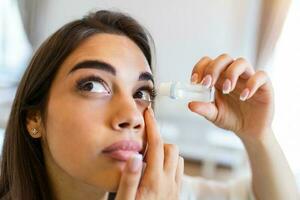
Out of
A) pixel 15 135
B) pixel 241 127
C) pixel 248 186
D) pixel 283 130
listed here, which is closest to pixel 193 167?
pixel 283 130

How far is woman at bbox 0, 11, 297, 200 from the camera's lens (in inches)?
26.0

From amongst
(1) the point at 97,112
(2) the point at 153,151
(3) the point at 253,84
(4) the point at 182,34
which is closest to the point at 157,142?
(2) the point at 153,151

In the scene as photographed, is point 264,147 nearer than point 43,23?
Yes

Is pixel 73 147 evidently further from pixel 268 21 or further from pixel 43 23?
pixel 43 23

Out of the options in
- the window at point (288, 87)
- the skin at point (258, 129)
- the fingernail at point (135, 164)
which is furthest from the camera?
the window at point (288, 87)

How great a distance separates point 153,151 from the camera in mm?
671

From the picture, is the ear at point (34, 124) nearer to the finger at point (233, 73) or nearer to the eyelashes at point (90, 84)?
the eyelashes at point (90, 84)

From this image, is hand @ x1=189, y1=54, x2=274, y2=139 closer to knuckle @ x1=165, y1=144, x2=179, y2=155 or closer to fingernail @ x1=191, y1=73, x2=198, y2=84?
fingernail @ x1=191, y1=73, x2=198, y2=84

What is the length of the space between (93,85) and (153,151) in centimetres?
18

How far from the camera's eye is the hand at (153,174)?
2.01 feet

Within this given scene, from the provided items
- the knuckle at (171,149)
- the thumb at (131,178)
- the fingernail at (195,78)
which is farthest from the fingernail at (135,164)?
the fingernail at (195,78)

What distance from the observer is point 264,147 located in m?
0.87

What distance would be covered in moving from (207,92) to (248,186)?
1.26 ft

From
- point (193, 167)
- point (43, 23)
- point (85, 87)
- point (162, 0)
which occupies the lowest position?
point (193, 167)
